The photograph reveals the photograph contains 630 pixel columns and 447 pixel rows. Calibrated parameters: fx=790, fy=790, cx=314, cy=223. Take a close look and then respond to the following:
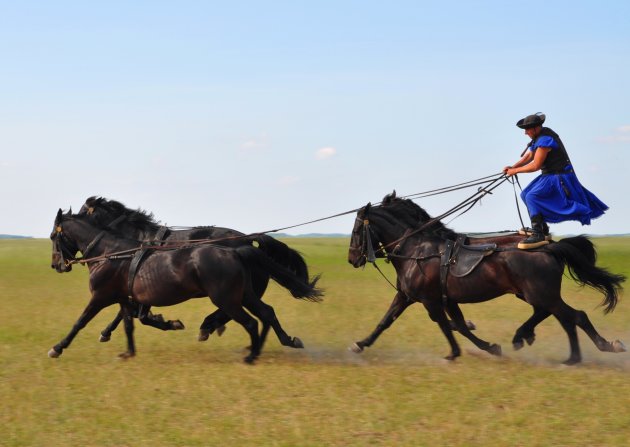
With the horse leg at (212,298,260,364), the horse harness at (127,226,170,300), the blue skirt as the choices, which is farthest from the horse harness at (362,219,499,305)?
the horse harness at (127,226,170,300)

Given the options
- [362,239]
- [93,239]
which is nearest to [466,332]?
[362,239]

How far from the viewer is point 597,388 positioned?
8.27m

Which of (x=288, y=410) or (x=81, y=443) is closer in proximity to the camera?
(x=81, y=443)

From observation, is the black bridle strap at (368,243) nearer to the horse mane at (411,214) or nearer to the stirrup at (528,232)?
the horse mane at (411,214)

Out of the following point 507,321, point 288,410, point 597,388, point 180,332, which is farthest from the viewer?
point 507,321

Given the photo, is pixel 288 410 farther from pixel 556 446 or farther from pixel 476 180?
pixel 476 180

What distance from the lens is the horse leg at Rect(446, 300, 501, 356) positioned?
10.1 m

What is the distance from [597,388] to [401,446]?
2.87 meters

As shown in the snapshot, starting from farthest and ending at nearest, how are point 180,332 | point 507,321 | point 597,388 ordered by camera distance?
point 507,321
point 180,332
point 597,388

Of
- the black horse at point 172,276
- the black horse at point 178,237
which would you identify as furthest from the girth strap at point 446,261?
the black horse at point 178,237

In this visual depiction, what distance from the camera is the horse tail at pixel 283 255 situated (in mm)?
11312

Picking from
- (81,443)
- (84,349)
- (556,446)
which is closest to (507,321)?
(84,349)

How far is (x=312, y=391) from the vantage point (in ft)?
27.8

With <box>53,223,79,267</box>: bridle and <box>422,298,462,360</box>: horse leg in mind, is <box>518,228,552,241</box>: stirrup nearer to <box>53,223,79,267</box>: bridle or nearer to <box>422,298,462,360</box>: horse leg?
<box>422,298,462,360</box>: horse leg
